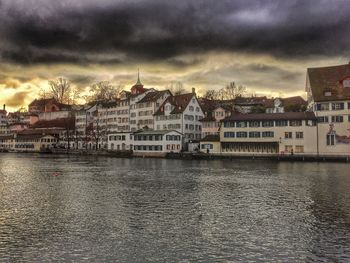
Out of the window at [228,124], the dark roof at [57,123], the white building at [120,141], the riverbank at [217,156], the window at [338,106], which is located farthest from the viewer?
the dark roof at [57,123]

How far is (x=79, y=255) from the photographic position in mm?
16969

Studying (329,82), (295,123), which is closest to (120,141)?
(295,123)

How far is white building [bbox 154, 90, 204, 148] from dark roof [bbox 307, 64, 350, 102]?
33.3 metres

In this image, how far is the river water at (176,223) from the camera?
56.5ft

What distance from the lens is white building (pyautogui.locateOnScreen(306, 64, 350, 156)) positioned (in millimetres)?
80375

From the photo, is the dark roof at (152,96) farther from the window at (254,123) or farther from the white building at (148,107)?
the window at (254,123)

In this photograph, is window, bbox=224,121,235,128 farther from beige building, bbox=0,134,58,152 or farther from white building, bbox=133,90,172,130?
beige building, bbox=0,134,58,152

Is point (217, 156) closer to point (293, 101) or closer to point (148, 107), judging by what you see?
point (148, 107)

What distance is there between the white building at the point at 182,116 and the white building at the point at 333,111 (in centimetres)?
3464

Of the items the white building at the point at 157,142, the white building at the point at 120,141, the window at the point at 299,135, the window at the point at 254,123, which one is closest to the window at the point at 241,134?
the window at the point at 254,123

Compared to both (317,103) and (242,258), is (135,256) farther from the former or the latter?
(317,103)

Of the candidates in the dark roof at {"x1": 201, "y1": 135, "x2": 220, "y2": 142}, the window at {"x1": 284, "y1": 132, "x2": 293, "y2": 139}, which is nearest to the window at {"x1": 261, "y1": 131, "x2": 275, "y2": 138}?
the window at {"x1": 284, "y1": 132, "x2": 293, "y2": 139}

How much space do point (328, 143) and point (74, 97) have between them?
117 meters

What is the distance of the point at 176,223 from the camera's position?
893 inches
